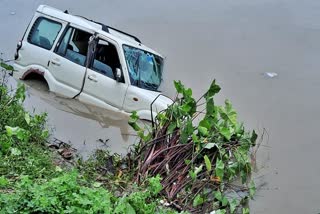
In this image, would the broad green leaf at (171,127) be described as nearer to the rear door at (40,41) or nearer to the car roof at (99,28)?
the car roof at (99,28)

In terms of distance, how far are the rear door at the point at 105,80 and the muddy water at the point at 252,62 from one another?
52cm

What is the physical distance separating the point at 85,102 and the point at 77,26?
1509mm

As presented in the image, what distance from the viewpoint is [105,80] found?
30.1 feet

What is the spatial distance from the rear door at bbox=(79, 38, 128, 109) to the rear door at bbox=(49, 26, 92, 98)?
0.24 meters

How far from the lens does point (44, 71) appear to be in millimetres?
9867

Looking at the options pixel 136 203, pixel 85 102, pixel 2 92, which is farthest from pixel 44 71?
pixel 136 203

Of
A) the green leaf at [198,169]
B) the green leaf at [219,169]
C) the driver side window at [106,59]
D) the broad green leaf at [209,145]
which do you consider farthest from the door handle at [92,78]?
the green leaf at [219,169]

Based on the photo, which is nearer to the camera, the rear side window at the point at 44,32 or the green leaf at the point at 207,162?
the green leaf at the point at 207,162

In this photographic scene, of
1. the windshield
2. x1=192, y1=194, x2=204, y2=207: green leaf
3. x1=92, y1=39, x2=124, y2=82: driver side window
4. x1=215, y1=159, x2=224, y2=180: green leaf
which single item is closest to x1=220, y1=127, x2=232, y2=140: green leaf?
x1=215, y1=159, x2=224, y2=180: green leaf

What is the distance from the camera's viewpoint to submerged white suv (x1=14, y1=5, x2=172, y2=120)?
9008mm

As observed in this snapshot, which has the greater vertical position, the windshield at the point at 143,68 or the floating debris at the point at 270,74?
the floating debris at the point at 270,74

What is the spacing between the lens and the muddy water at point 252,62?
8.55 m

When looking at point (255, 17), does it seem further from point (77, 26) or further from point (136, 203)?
point (136, 203)

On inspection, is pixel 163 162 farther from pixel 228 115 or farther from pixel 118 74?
pixel 118 74
